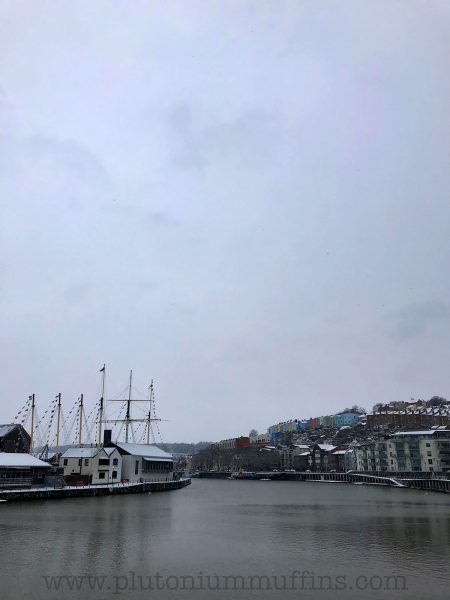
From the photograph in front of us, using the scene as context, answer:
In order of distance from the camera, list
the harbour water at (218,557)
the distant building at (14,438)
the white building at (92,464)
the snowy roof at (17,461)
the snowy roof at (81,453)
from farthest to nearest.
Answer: the distant building at (14,438) < the snowy roof at (81,453) < the white building at (92,464) < the snowy roof at (17,461) < the harbour water at (218,557)

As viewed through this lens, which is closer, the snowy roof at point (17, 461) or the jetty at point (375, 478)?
the snowy roof at point (17, 461)

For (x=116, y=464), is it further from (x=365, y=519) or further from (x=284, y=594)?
(x=284, y=594)

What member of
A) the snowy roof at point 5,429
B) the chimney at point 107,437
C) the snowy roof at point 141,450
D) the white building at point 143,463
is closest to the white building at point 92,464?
the white building at point 143,463

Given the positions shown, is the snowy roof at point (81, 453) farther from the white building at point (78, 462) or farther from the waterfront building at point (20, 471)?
the waterfront building at point (20, 471)

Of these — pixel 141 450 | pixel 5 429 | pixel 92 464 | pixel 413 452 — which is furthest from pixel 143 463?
pixel 413 452

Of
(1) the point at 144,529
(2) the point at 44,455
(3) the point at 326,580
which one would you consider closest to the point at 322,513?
(1) the point at 144,529

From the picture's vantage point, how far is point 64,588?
21688mm

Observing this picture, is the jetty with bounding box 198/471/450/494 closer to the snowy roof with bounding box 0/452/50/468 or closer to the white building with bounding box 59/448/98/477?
the white building with bounding box 59/448/98/477

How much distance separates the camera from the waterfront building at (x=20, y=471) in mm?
66438

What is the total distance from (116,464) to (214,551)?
6298 cm

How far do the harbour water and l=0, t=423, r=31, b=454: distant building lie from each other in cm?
5049

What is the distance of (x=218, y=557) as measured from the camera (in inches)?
1126

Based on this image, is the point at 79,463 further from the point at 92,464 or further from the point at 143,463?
the point at 143,463

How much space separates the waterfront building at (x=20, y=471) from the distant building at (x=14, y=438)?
77.5 ft
